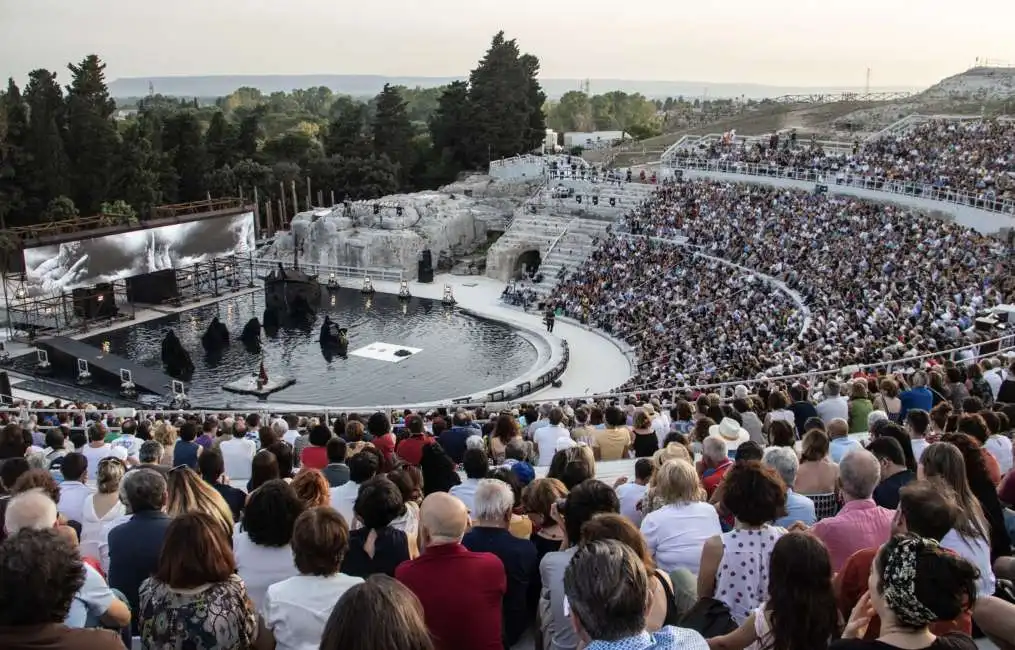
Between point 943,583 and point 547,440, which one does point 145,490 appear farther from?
point 547,440

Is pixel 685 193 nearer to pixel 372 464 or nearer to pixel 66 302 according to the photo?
pixel 66 302

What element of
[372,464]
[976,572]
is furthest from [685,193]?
[976,572]


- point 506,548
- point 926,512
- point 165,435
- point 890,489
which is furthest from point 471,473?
point 165,435

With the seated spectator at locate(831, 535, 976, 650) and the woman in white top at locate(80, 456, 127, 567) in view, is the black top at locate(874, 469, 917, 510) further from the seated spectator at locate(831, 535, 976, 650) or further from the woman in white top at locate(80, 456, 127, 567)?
the woman in white top at locate(80, 456, 127, 567)

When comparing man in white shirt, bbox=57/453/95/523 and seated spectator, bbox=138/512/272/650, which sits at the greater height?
seated spectator, bbox=138/512/272/650

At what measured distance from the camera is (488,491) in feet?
18.4

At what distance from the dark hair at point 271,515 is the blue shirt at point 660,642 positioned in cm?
237

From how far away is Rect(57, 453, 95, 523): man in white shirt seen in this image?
7352mm

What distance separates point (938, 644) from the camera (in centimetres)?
369

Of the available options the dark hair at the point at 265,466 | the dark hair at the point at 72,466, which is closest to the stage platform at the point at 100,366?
the dark hair at the point at 72,466

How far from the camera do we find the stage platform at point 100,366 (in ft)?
90.4

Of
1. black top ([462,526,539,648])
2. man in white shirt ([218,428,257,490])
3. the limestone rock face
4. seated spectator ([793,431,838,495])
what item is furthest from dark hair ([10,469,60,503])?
the limestone rock face

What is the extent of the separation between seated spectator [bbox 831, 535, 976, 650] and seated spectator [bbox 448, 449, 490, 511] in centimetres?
396

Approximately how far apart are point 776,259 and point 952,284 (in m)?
8.41
